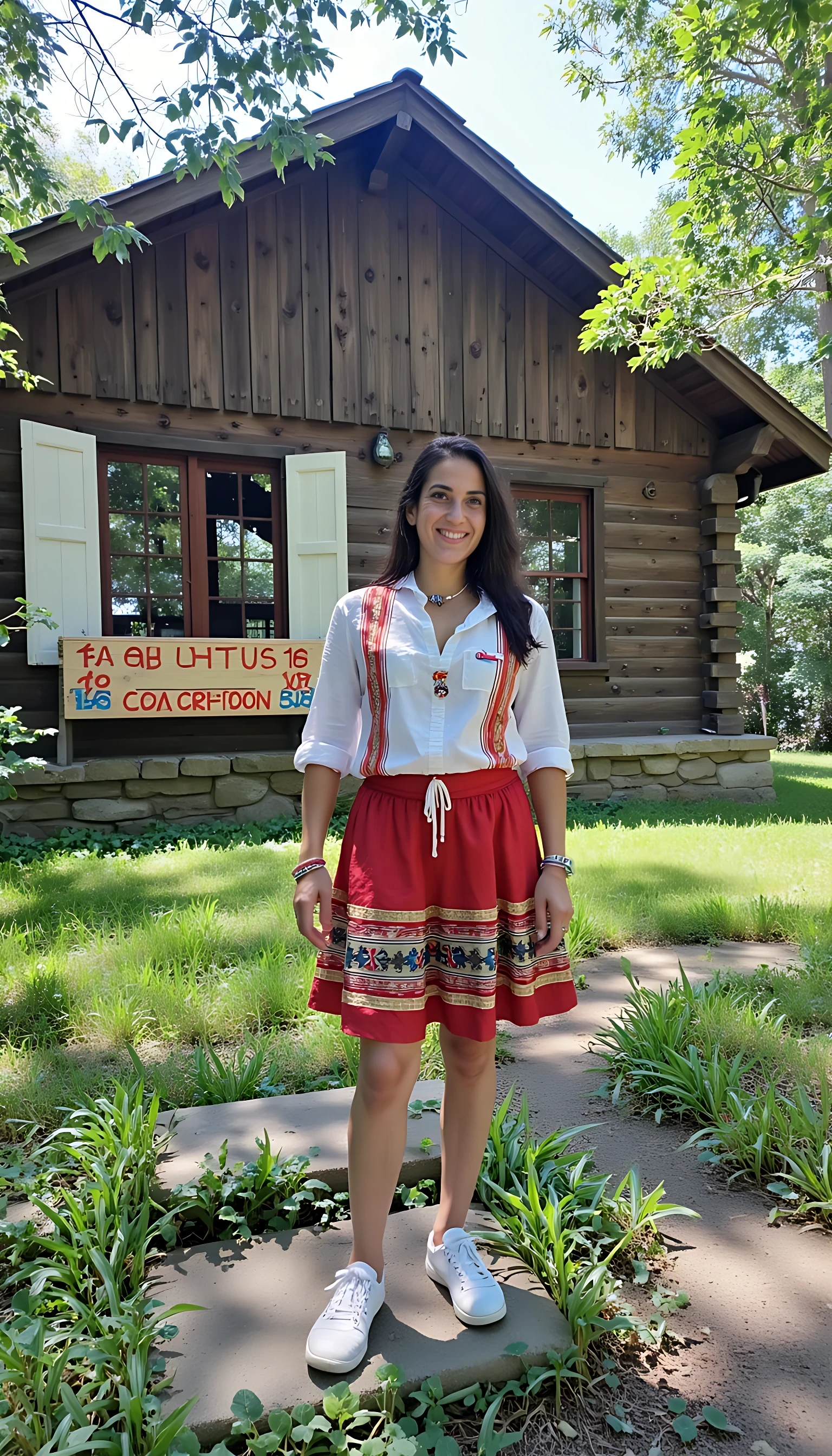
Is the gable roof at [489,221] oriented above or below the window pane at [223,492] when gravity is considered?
above

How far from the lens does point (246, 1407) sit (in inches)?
55.7

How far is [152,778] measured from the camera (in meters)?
6.60

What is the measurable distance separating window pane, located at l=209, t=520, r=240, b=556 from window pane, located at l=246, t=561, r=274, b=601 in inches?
13.0

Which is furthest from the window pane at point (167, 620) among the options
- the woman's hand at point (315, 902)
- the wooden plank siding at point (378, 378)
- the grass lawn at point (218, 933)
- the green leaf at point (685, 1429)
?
the green leaf at point (685, 1429)

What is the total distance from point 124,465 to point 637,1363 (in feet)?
22.9

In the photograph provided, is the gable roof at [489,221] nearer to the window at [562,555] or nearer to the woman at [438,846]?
the window at [562,555]

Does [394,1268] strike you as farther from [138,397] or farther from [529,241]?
[529,241]

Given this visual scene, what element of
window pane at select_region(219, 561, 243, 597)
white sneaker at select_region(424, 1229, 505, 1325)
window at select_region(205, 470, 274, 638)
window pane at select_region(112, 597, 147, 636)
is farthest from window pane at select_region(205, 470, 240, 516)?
white sneaker at select_region(424, 1229, 505, 1325)

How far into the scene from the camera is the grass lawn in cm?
278

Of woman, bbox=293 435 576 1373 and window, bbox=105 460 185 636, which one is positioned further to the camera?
window, bbox=105 460 185 636

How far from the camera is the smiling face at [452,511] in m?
1.77

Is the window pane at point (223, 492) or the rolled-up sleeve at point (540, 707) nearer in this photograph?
the rolled-up sleeve at point (540, 707)

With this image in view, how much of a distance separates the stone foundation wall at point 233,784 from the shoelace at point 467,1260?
17.0 feet

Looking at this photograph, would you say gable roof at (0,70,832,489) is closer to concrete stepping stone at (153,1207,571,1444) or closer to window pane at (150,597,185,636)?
window pane at (150,597,185,636)
